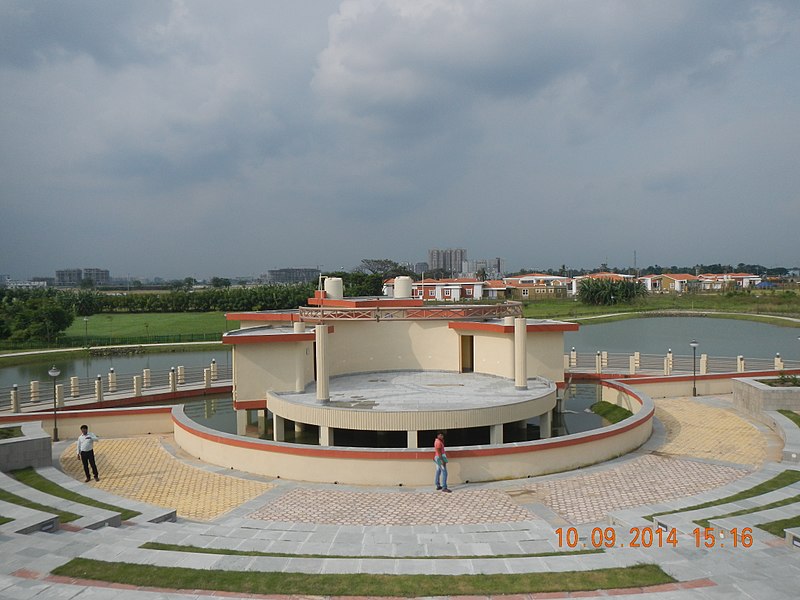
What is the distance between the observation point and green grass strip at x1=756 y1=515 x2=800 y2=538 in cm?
950

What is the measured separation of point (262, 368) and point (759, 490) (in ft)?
54.0

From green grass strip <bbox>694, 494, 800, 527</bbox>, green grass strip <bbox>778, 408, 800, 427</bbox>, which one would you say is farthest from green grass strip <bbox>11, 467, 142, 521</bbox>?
green grass strip <bbox>778, 408, 800, 427</bbox>

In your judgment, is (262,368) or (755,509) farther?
(262,368)

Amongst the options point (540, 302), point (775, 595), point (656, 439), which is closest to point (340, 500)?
point (775, 595)

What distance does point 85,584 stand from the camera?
7617 mm

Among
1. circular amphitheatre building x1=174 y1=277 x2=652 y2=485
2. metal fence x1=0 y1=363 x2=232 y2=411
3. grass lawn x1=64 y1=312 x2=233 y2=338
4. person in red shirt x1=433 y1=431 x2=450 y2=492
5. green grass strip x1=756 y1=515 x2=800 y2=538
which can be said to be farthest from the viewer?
grass lawn x1=64 y1=312 x2=233 y2=338

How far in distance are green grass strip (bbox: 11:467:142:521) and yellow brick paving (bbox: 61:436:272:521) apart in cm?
138

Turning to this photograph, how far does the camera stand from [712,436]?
63.1 ft

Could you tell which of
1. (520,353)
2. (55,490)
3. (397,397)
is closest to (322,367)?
(397,397)

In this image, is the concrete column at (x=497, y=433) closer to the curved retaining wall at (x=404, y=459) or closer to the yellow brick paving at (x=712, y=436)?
the curved retaining wall at (x=404, y=459)

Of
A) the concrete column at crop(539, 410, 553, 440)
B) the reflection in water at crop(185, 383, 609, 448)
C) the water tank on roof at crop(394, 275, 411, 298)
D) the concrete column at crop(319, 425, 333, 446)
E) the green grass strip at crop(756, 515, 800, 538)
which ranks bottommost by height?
the reflection in water at crop(185, 383, 609, 448)

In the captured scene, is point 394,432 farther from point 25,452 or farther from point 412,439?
point 25,452

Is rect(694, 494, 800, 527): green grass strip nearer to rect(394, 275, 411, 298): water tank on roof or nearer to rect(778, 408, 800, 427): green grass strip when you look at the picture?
rect(778, 408, 800, 427): green grass strip

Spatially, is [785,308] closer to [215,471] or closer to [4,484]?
[215,471]
